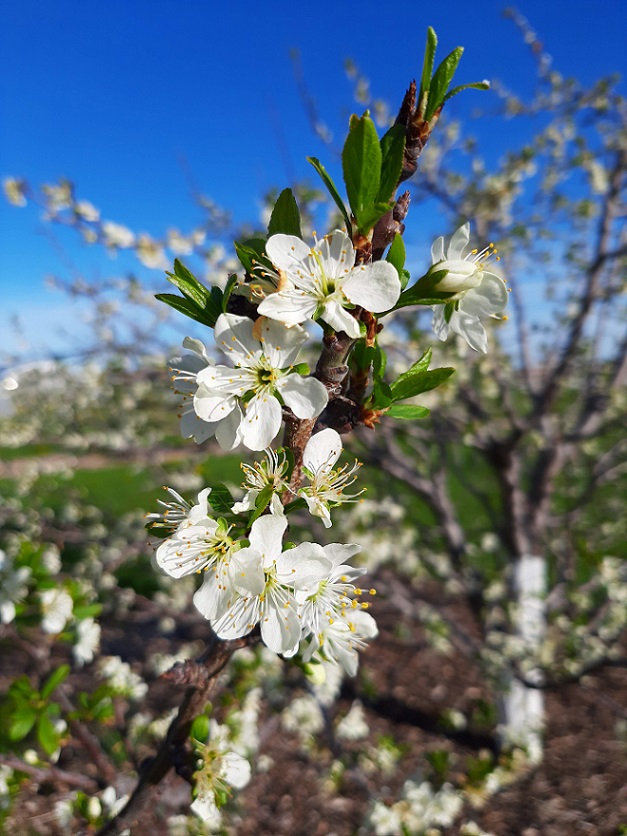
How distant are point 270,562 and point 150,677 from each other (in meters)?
5.03

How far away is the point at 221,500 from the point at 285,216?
53 cm

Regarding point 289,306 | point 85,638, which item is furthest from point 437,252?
point 85,638

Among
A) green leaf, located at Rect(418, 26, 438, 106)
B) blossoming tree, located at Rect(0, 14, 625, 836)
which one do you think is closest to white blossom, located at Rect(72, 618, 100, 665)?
blossoming tree, located at Rect(0, 14, 625, 836)

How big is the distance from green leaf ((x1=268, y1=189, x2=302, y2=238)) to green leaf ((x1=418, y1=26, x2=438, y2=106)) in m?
0.26

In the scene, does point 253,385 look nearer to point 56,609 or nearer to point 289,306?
point 289,306

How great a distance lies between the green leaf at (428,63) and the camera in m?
0.85

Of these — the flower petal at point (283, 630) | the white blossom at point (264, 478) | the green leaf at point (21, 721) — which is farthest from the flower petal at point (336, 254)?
the green leaf at point (21, 721)

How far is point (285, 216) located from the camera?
2.94 feet

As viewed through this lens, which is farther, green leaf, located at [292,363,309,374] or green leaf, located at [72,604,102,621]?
green leaf, located at [72,604,102,621]

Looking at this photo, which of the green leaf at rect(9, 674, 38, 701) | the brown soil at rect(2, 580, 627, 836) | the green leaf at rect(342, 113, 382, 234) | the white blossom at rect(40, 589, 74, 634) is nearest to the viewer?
the green leaf at rect(342, 113, 382, 234)

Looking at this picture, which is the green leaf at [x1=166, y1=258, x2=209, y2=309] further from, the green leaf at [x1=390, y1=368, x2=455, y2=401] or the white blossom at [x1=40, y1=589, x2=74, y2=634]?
the white blossom at [x1=40, y1=589, x2=74, y2=634]

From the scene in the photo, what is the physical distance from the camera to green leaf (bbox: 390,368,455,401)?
0.97 metres

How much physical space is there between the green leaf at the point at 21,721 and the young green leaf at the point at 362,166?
6.43 ft

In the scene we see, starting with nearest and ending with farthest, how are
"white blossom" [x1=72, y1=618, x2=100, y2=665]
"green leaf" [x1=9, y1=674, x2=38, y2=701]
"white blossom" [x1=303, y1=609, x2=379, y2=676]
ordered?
"white blossom" [x1=303, y1=609, x2=379, y2=676] → "green leaf" [x1=9, y1=674, x2=38, y2=701] → "white blossom" [x1=72, y1=618, x2=100, y2=665]
